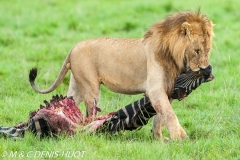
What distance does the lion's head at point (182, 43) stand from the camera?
468 centimetres

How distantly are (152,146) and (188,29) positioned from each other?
98 cm

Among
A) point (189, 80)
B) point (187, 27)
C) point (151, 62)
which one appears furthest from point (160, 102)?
point (187, 27)

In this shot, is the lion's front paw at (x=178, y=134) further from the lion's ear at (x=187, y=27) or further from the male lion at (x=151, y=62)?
the lion's ear at (x=187, y=27)

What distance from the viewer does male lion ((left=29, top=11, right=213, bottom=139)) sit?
15.4 ft

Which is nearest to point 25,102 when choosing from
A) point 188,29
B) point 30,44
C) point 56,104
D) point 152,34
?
point 56,104

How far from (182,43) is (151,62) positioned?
13.8 inches

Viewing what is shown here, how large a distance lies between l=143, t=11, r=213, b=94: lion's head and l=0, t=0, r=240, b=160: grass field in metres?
0.56

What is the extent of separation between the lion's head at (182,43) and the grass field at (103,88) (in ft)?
1.83

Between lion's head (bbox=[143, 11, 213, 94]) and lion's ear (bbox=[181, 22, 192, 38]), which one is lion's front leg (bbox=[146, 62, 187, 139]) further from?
lion's ear (bbox=[181, 22, 192, 38])

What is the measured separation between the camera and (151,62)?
494 centimetres

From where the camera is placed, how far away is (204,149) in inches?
166

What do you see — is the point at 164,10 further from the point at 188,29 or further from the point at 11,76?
the point at 188,29

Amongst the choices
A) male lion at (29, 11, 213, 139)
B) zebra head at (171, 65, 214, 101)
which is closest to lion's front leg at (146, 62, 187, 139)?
male lion at (29, 11, 213, 139)

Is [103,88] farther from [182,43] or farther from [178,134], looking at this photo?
[178,134]
